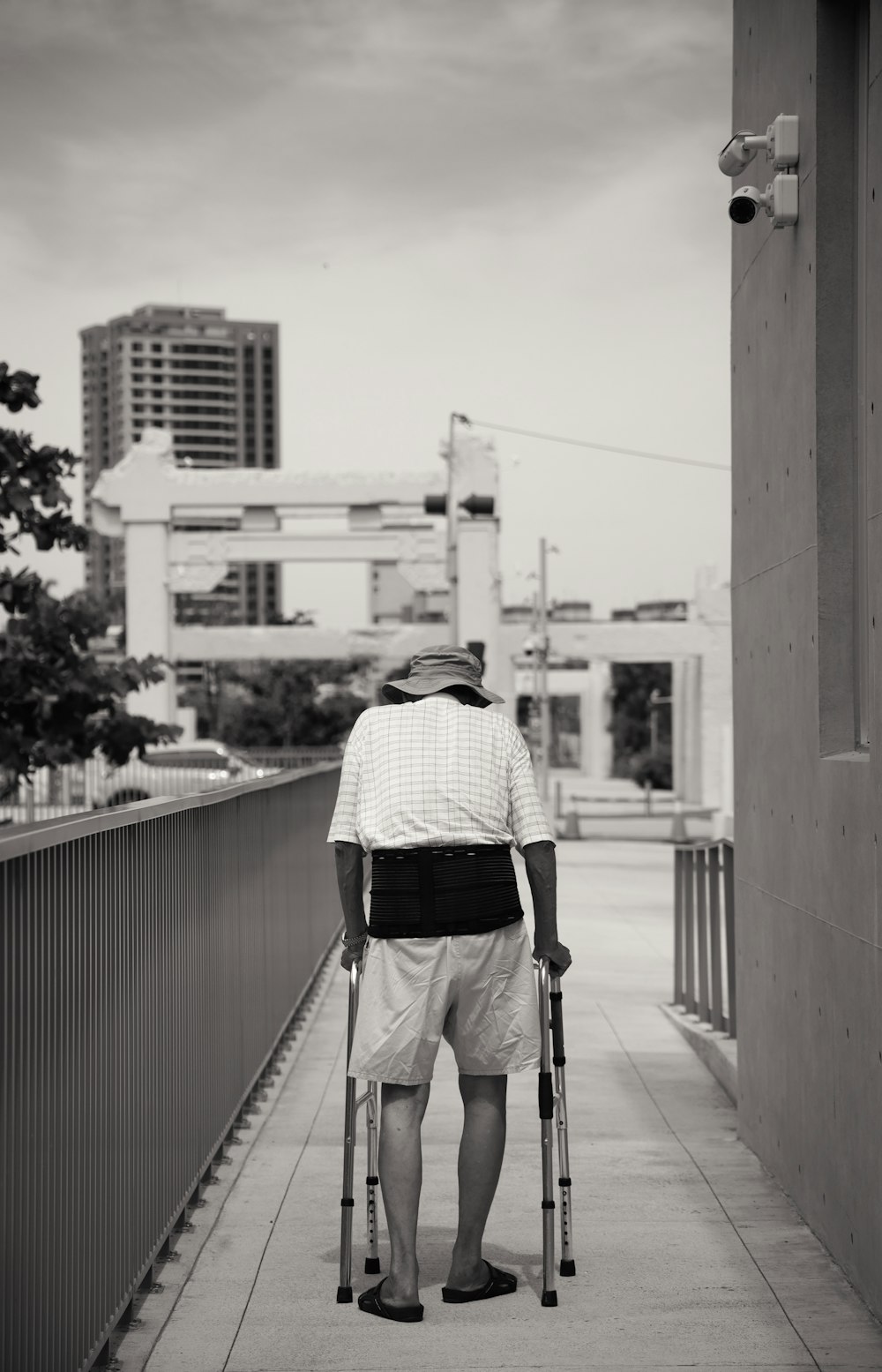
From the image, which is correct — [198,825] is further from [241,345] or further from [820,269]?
[241,345]

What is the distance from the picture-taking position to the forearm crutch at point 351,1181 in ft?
15.9

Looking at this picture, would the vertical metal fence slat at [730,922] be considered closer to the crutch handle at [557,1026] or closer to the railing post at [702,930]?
the railing post at [702,930]

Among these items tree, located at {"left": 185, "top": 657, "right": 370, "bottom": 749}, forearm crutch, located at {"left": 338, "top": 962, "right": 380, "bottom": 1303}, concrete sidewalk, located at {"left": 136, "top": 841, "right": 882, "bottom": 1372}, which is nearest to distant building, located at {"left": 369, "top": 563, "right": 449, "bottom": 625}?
tree, located at {"left": 185, "top": 657, "right": 370, "bottom": 749}

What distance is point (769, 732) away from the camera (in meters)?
6.45

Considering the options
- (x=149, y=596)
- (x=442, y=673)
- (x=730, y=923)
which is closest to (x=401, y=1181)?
(x=442, y=673)

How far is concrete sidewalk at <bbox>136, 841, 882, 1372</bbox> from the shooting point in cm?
441

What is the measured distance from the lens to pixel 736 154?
606cm

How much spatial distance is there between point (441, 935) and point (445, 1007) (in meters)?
0.21

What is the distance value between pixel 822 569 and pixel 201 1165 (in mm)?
3075

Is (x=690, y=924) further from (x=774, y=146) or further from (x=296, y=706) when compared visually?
(x=296, y=706)

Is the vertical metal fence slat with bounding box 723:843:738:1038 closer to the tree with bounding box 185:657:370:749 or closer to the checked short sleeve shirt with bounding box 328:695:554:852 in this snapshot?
the checked short sleeve shirt with bounding box 328:695:554:852

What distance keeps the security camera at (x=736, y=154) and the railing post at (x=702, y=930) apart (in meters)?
4.46

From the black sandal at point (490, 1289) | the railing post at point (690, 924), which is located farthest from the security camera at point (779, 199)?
the railing post at point (690, 924)

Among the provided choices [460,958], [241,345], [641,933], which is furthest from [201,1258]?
[241,345]
